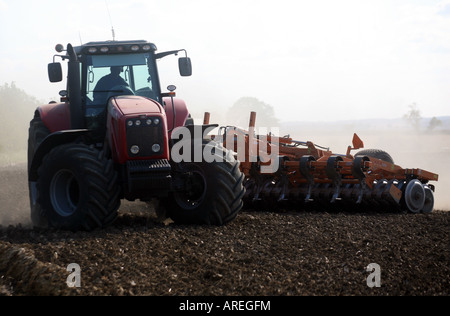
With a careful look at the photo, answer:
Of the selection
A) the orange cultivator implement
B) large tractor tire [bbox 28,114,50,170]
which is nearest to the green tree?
the orange cultivator implement

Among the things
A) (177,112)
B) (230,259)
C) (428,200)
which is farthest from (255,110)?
(230,259)

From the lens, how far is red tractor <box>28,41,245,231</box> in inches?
299

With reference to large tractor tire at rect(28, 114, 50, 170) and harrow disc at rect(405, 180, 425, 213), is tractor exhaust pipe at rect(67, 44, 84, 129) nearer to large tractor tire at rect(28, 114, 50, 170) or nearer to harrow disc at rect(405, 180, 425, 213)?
large tractor tire at rect(28, 114, 50, 170)

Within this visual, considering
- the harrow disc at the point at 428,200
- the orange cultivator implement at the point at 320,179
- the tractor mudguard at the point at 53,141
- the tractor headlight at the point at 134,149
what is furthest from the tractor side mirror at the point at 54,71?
the harrow disc at the point at 428,200

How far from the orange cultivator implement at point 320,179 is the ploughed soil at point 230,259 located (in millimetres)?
2426

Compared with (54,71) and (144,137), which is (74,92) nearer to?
(54,71)

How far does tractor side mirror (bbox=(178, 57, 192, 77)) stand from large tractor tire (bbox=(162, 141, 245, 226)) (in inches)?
44.1

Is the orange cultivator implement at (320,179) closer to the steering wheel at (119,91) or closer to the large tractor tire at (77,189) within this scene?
the steering wheel at (119,91)

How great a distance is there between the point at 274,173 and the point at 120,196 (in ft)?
15.7

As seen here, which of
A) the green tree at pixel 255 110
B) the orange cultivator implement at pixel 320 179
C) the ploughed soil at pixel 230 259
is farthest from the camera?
the green tree at pixel 255 110

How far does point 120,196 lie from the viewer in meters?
7.82

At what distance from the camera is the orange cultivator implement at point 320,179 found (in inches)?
450
